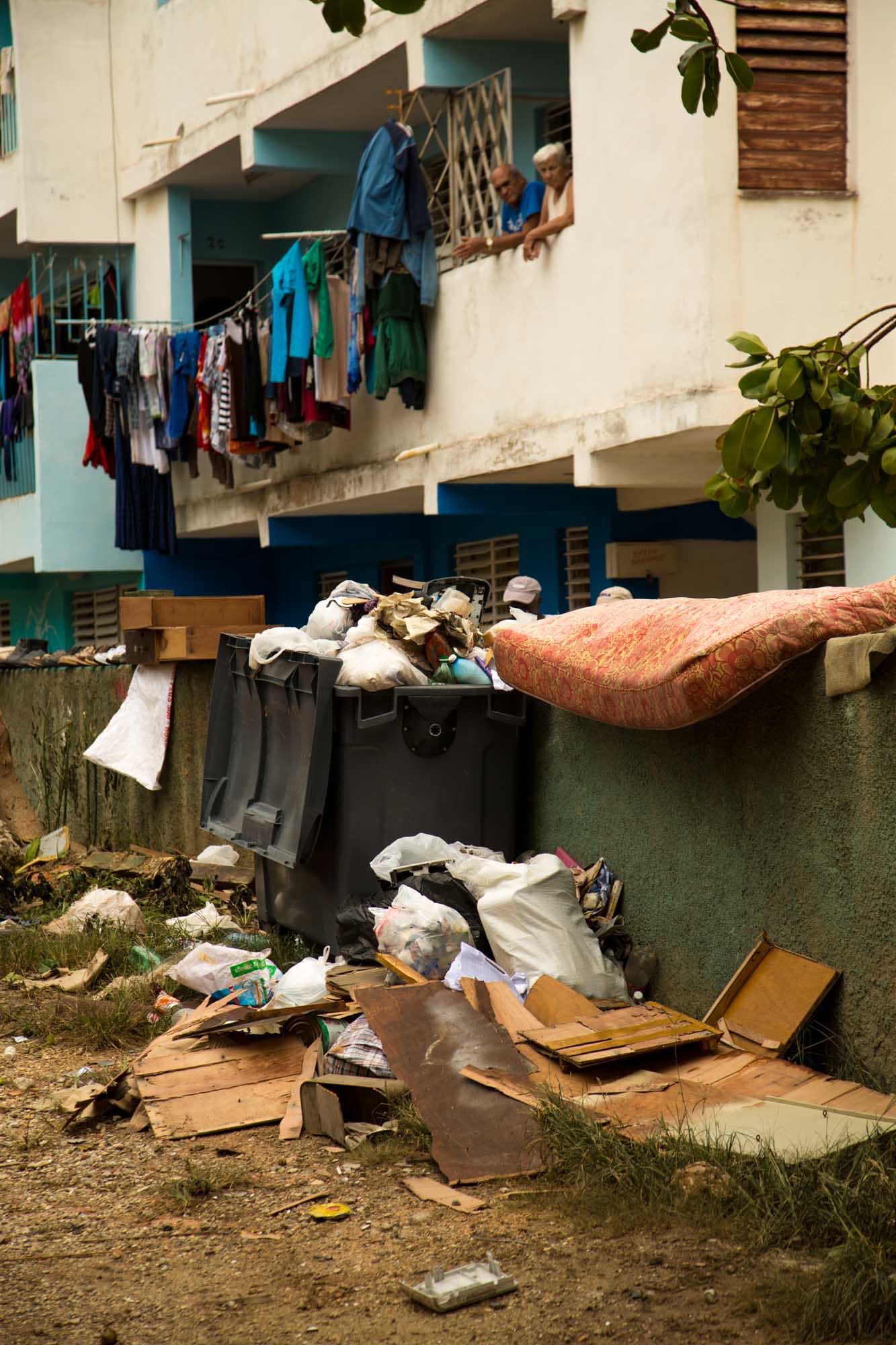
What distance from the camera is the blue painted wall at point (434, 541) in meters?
12.3

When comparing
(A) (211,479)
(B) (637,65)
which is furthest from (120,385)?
(B) (637,65)

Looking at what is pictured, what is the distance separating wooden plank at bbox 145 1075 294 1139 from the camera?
4.99 m

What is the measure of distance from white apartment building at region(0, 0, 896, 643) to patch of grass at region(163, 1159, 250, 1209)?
19.0 ft

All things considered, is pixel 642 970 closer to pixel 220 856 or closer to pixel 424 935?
pixel 424 935

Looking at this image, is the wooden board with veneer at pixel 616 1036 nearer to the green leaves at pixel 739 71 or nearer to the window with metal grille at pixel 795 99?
the green leaves at pixel 739 71

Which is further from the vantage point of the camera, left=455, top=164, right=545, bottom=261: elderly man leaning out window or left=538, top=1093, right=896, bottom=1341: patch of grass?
left=455, top=164, right=545, bottom=261: elderly man leaning out window

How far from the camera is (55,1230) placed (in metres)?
4.24

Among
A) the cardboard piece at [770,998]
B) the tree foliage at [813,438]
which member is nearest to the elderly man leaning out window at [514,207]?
the tree foliage at [813,438]

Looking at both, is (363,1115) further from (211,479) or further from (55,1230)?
(211,479)

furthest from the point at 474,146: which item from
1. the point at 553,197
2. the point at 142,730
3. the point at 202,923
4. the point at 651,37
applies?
the point at 651,37

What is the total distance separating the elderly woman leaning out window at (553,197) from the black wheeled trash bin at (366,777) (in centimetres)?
441

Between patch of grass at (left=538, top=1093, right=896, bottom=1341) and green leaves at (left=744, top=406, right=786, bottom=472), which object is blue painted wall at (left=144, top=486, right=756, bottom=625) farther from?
patch of grass at (left=538, top=1093, right=896, bottom=1341)

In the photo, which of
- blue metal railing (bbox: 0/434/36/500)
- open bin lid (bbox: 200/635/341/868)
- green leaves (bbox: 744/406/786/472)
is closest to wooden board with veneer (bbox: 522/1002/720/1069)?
green leaves (bbox: 744/406/786/472)

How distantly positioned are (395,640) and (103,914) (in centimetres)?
249
